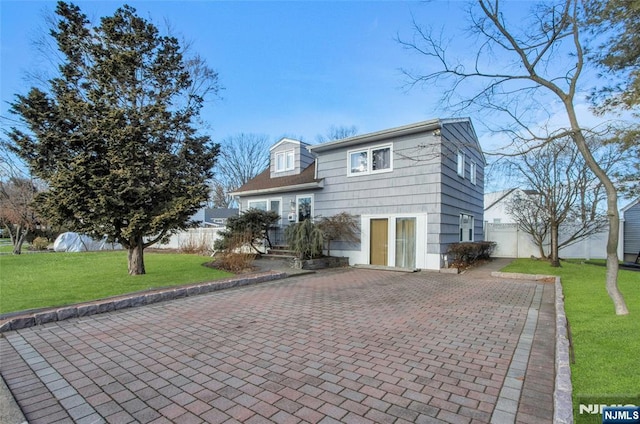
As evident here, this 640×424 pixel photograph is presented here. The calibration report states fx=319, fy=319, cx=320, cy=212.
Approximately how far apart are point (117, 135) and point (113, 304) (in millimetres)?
4269

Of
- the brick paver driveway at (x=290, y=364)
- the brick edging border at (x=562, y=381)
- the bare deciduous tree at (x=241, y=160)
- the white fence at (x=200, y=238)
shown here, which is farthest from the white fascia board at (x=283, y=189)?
the bare deciduous tree at (x=241, y=160)

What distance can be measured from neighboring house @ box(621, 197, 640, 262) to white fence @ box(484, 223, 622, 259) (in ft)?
2.03

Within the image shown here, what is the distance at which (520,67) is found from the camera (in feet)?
21.5

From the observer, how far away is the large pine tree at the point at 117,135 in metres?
7.62

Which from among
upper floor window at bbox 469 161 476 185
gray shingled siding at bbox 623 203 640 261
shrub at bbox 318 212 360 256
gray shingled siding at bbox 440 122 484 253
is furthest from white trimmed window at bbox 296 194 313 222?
gray shingled siding at bbox 623 203 640 261

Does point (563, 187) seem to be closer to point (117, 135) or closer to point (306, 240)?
point (306, 240)

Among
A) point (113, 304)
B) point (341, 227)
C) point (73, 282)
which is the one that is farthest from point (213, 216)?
point (113, 304)

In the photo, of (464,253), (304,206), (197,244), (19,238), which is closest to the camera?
(464,253)

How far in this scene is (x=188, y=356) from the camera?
149 inches

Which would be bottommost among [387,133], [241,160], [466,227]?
[466,227]

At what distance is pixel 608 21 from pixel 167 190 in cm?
1024

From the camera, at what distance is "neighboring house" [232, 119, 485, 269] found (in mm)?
11125

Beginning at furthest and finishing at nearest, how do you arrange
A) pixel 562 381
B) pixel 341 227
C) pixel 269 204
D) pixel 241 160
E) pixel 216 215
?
1. pixel 241 160
2. pixel 216 215
3. pixel 269 204
4. pixel 341 227
5. pixel 562 381

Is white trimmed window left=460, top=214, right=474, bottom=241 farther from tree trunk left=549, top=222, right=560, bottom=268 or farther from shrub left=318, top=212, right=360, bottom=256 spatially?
shrub left=318, top=212, right=360, bottom=256
